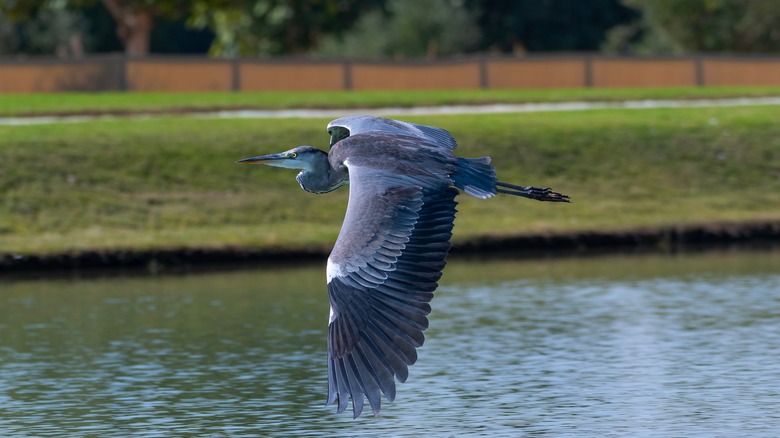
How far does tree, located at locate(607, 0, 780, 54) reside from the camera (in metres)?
58.8

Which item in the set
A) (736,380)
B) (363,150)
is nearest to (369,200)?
(363,150)

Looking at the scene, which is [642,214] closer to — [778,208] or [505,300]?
[778,208]

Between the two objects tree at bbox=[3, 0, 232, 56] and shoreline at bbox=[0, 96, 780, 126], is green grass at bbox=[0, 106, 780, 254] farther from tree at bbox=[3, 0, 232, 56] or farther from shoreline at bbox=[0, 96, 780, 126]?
tree at bbox=[3, 0, 232, 56]

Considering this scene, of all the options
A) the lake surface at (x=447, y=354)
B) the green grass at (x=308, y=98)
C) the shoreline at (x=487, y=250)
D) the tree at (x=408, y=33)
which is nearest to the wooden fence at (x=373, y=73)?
the green grass at (x=308, y=98)

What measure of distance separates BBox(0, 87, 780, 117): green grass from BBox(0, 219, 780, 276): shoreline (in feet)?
40.0

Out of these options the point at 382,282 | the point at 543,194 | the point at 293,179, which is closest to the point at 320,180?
the point at 543,194

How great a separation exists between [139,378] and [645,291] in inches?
310

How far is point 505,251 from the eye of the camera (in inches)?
1018

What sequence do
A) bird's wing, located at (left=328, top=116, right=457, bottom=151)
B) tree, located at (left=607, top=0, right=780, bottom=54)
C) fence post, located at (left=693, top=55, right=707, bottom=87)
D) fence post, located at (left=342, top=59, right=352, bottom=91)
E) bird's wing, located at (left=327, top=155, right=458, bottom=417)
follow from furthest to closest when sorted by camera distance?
1. tree, located at (left=607, top=0, right=780, bottom=54)
2. fence post, located at (left=693, top=55, right=707, bottom=87)
3. fence post, located at (left=342, top=59, right=352, bottom=91)
4. bird's wing, located at (left=328, top=116, right=457, bottom=151)
5. bird's wing, located at (left=327, top=155, right=458, bottom=417)

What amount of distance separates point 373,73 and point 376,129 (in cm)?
3494

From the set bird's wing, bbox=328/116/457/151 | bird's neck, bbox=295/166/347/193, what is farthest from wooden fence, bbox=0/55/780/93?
bird's neck, bbox=295/166/347/193

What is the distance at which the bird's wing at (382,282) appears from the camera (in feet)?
30.5

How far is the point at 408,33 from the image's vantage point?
61750 mm

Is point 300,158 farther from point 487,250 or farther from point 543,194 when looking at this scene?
point 487,250
